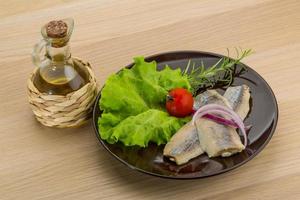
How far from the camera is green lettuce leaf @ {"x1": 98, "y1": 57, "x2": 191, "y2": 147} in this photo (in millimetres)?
1203

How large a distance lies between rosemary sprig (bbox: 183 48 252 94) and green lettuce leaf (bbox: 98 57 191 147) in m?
0.04

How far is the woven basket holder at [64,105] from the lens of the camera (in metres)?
1.25

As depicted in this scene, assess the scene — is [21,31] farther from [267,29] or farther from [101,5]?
[267,29]

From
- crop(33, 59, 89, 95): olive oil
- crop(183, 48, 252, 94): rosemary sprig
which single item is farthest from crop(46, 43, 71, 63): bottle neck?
crop(183, 48, 252, 94): rosemary sprig

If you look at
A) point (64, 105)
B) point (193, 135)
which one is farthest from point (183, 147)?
point (64, 105)

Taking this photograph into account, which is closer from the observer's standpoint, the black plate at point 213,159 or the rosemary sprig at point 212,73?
the black plate at point 213,159

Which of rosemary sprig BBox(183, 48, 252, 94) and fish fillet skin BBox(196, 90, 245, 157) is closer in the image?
fish fillet skin BBox(196, 90, 245, 157)

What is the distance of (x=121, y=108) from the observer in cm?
125

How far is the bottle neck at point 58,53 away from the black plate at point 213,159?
109 mm

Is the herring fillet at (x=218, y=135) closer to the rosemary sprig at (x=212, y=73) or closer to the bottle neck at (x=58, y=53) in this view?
the rosemary sprig at (x=212, y=73)

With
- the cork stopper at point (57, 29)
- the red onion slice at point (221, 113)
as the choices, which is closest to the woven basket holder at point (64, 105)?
the cork stopper at point (57, 29)

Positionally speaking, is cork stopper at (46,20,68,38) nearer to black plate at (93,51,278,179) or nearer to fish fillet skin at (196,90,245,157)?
black plate at (93,51,278,179)

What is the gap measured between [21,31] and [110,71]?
0.97 ft

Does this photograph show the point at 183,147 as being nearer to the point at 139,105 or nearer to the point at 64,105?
the point at 139,105
